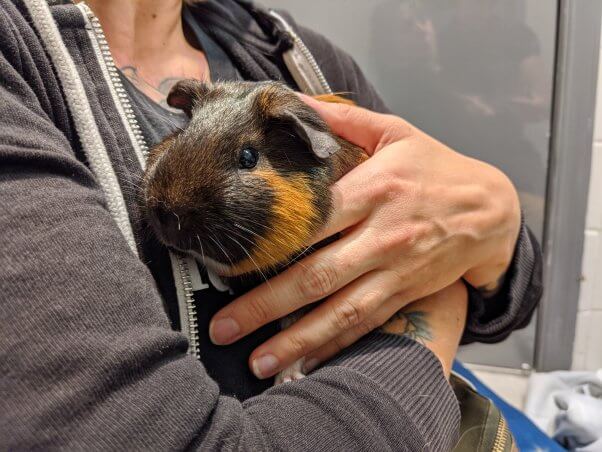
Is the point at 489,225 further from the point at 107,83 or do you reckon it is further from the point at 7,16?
the point at 7,16

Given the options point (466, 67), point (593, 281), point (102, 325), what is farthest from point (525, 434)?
point (102, 325)

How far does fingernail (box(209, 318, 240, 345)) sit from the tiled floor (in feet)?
6.07

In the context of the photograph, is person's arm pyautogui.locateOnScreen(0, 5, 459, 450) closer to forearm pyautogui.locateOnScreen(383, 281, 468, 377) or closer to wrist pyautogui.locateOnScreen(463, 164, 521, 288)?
forearm pyautogui.locateOnScreen(383, 281, 468, 377)

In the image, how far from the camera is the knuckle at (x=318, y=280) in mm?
904

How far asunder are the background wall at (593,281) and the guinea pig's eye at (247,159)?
171cm

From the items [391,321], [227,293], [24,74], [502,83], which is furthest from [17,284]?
[502,83]

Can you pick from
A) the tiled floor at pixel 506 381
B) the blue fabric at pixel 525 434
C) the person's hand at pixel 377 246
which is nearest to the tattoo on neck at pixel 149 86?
the person's hand at pixel 377 246

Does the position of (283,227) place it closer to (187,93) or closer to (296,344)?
(296,344)

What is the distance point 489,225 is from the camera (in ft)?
3.70

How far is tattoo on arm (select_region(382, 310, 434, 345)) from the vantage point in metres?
0.98

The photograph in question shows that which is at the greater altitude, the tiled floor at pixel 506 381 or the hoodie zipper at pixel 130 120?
the hoodie zipper at pixel 130 120

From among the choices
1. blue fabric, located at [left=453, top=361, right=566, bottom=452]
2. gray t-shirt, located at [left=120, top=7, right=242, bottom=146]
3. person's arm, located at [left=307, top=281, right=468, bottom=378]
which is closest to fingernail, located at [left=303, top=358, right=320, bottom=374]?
person's arm, located at [left=307, top=281, right=468, bottom=378]

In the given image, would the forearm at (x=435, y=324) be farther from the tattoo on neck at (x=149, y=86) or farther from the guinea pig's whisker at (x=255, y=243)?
the tattoo on neck at (x=149, y=86)

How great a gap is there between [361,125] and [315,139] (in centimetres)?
20
